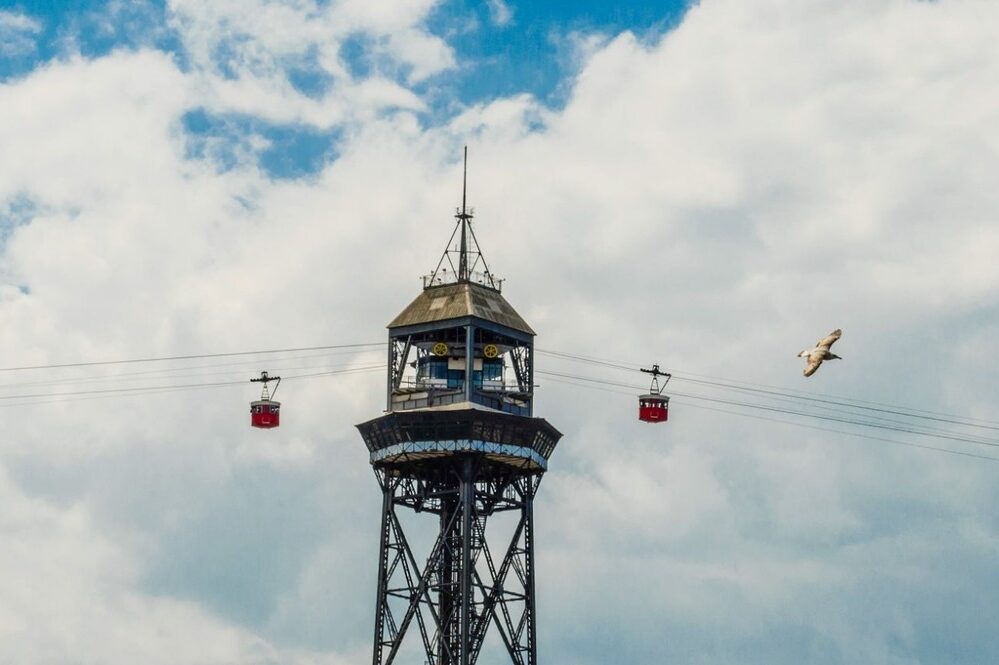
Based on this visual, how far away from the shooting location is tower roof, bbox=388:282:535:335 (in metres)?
190

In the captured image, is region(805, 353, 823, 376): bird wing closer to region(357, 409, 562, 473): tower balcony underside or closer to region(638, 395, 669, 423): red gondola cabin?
region(638, 395, 669, 423): red gondola cabin

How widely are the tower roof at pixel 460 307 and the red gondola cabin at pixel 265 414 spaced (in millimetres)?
21874

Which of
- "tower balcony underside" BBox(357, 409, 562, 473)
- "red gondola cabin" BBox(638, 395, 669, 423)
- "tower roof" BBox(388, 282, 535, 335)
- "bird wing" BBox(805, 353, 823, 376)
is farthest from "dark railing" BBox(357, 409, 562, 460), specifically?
"bird wing" BBox(805, 353, 823, 376)

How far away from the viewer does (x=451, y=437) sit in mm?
186250

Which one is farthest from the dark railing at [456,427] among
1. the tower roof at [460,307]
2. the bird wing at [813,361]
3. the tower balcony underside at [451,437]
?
the bird wing at [813,361]

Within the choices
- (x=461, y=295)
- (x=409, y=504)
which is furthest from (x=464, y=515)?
(x=461, y=295)

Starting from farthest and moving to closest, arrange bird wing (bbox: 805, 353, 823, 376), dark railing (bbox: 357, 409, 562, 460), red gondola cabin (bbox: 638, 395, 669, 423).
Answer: dark railing (bbox: 357, 409, 562, 460)
red gondola cabin (bbox: 638, 395, 669, 423)
bird wing (bbox: 805, 353, 823, 376)

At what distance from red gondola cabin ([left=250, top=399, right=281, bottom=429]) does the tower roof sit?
21.9 m

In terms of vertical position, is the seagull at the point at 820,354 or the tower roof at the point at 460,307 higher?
the tower roof at the point at 460,307

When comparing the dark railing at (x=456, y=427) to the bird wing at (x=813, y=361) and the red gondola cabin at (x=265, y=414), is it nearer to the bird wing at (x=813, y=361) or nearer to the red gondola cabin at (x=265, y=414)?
the red gondola cabin at (x=265, y=414)

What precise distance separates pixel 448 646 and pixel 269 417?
26884mm

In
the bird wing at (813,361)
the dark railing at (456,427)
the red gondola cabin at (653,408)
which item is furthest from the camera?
the dark railing at (456,427)

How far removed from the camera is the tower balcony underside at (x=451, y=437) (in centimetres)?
18600

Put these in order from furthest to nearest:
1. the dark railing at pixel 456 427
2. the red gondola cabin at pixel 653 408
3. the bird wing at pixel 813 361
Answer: the dark railing at pixel 456 427
the red gondola cabin at pixel 653 408
the bird wing at pixel 813 361
